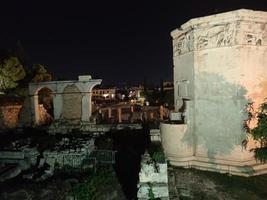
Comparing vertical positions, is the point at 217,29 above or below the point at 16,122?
above

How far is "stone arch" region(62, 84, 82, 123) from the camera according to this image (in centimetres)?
2320

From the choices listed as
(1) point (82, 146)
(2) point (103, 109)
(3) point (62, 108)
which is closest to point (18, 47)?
(2) point (103, 109)

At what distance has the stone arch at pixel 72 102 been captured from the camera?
23203mm

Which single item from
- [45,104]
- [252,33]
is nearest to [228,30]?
[252,33]

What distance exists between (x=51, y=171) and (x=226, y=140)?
6390mm

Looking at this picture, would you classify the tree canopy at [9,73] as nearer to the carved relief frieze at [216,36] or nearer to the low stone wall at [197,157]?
the low stone wall at [197,157]

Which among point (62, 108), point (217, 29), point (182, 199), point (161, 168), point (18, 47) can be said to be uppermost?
point (18, 47)

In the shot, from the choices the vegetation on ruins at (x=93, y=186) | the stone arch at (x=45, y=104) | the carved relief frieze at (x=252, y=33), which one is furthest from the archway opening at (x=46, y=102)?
the carved relief frieze at (x=252, y=33)

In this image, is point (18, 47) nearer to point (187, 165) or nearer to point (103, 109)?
point (103, 109)

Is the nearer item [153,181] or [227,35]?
[153,181]

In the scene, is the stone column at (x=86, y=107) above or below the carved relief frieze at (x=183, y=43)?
below

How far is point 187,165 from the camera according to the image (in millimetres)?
11266

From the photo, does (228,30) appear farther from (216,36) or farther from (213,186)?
(213,186)

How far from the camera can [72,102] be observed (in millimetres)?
23328
